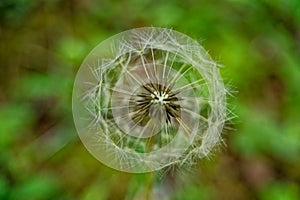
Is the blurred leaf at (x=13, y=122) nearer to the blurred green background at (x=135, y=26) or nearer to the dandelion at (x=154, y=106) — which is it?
the blurred green background at (x=135, y=26)

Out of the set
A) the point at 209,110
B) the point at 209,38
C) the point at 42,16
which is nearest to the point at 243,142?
the point at 209,38

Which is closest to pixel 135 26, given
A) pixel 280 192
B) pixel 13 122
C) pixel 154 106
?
pixel 13 122

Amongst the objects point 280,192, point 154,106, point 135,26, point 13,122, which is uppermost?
point 135,26

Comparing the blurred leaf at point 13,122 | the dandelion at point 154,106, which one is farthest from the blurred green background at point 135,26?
the dandelion at point 154,106

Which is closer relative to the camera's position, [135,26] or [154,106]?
[154,106]

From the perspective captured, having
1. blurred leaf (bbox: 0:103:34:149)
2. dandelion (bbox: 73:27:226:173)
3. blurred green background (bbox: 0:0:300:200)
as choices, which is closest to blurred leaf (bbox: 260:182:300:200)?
blurred green background (bbox: 0:0:300:200)

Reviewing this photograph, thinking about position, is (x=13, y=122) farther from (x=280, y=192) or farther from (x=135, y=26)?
(x=280, y=192)

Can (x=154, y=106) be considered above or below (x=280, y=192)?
above
